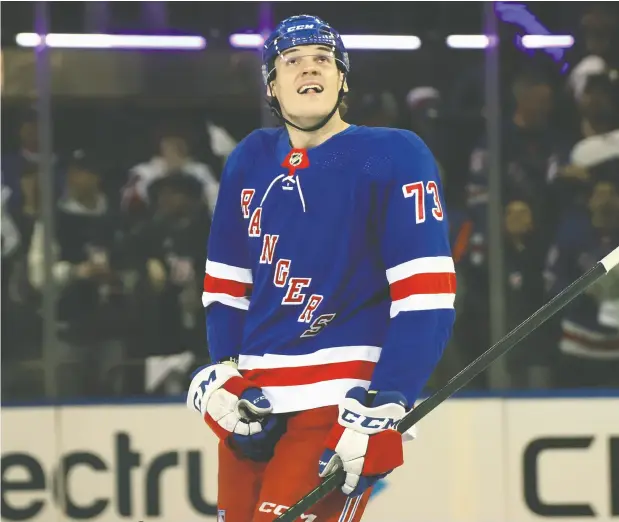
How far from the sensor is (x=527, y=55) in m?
4.39

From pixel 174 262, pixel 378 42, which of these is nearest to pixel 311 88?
pixel 378 42

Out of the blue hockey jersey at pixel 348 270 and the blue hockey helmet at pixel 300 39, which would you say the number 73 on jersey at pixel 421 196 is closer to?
the blue hockey jersey at pixel 348 270

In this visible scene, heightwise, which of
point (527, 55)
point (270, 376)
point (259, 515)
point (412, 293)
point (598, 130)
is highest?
point (527, 55)

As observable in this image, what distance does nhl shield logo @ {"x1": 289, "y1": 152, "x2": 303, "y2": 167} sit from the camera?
2451 mm

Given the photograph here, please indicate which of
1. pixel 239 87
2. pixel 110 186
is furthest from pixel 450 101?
pixel 110 186

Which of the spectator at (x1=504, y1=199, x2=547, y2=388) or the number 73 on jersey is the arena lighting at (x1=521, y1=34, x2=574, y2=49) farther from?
the number 73 on jersey

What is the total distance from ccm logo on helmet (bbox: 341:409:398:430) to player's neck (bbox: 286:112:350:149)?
60cm

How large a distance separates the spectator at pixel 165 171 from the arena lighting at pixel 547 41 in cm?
131

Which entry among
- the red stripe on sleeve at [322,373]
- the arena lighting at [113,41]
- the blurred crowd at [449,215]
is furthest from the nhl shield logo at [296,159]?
the arena lighting at [113,41]

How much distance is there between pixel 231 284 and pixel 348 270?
352 millimetres

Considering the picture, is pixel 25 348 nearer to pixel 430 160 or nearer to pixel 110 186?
pixel 110 186

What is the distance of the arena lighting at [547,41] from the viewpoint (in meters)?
4.38

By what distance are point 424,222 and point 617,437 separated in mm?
2423

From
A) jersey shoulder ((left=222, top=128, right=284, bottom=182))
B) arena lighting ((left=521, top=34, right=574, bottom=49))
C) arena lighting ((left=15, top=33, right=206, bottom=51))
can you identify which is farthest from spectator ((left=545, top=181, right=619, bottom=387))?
jersey shoulder ((left=222, top=128, right=284, bottom=182))
